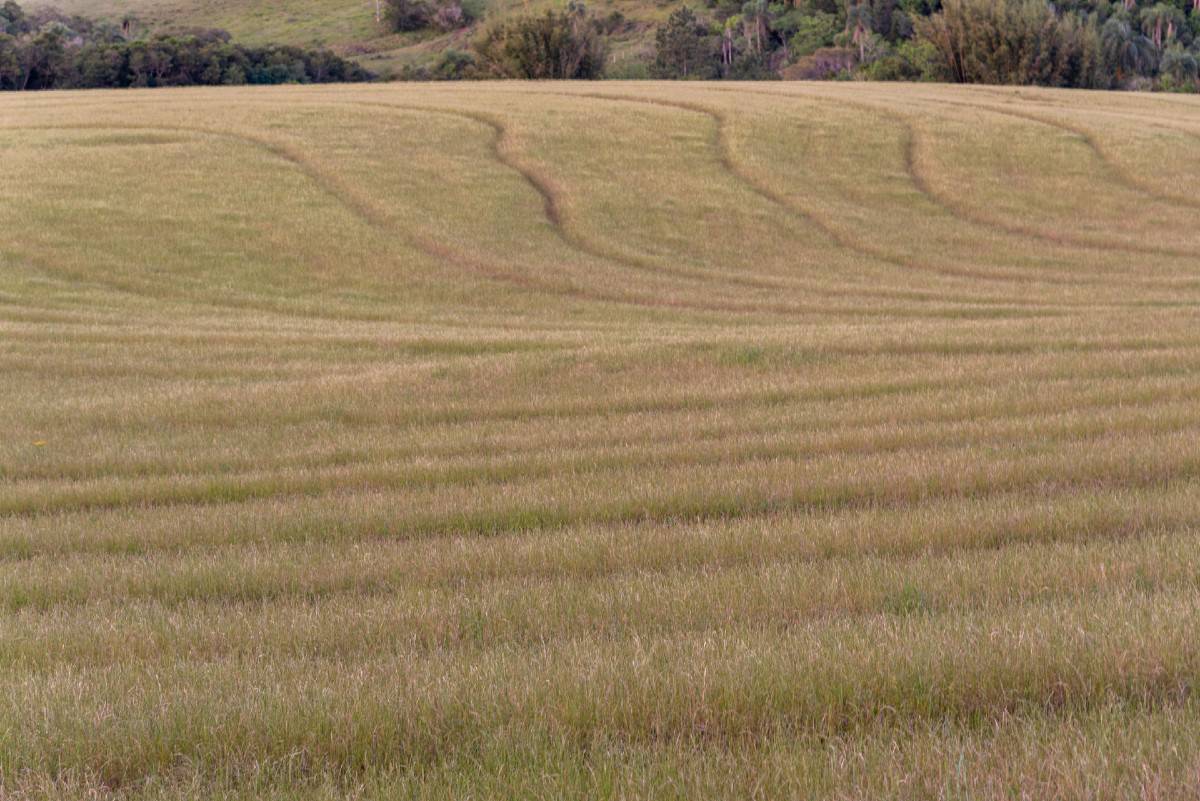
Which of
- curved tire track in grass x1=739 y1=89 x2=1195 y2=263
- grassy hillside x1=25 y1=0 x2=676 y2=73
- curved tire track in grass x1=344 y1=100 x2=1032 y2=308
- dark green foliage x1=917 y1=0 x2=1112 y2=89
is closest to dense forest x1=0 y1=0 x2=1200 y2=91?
dark green foliage x1=917 y1=0 x2=1112 y2=89

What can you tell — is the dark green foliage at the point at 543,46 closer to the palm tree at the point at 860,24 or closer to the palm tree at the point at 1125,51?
the palm tree at the point at 1125,51

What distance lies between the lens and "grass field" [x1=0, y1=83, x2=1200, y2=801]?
485 cm

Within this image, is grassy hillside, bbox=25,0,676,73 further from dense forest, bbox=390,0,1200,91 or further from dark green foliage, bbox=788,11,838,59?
dark green foliage, bbox=788,11,838,59

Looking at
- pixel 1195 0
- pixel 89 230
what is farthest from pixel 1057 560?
pixel 1195 0

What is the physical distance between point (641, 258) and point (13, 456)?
78.5 ft

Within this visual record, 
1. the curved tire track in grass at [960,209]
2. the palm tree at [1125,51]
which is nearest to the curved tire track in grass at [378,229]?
the curved tire track in grass at [960,209]

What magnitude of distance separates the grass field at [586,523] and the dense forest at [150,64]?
55909 mm

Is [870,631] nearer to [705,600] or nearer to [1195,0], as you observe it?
[705,600]

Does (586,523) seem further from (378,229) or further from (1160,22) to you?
(1160,22)

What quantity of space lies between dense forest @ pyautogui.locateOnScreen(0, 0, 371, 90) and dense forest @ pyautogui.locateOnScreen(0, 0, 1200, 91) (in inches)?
4.2

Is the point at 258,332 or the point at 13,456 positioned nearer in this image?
the point at 13,456

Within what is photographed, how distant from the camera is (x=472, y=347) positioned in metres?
21.6

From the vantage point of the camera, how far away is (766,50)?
468ft

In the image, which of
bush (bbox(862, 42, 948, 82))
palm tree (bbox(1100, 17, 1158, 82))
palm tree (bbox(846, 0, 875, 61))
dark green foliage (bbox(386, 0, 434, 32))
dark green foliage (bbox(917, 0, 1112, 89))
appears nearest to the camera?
dark green foliage (bbox(917, 0, 1112, 89))
